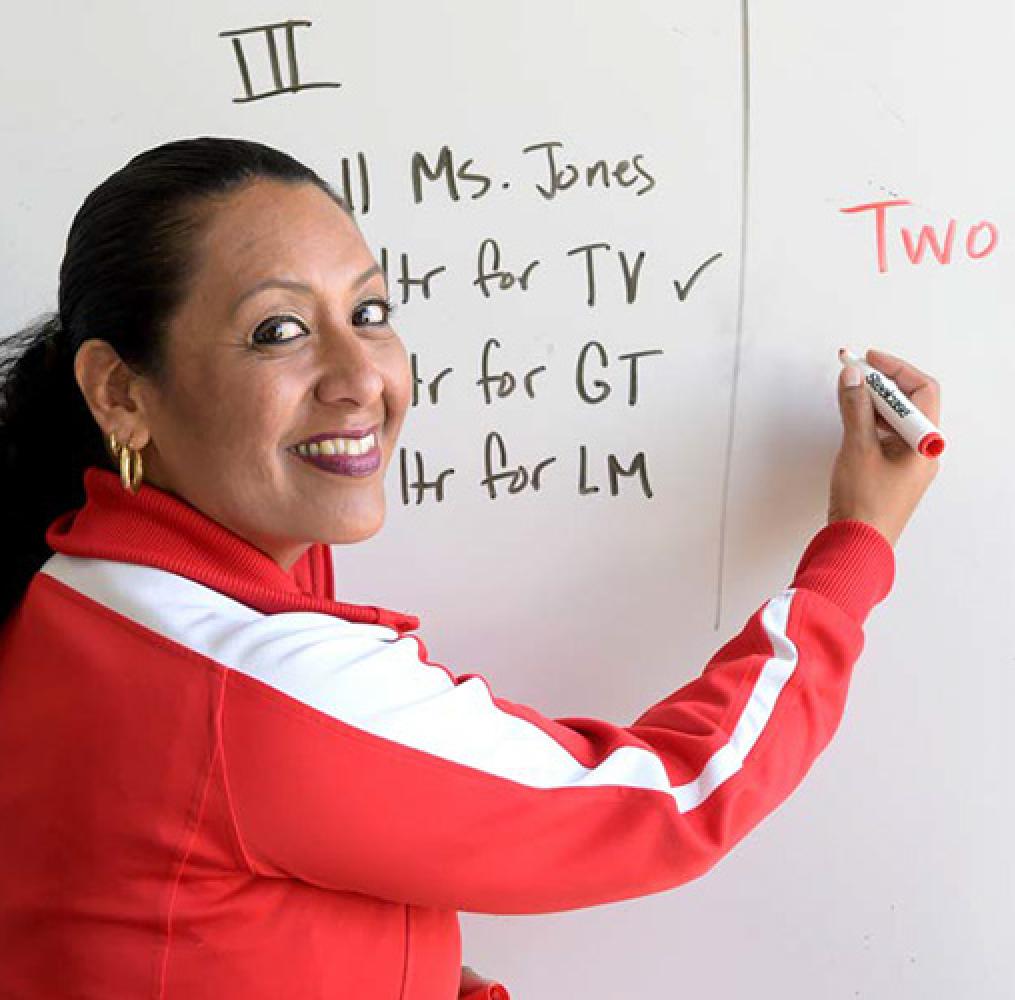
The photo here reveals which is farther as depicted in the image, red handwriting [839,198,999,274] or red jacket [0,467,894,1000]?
red handwriting [839,198,999,274]

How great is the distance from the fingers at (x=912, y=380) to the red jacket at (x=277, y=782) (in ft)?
0.70

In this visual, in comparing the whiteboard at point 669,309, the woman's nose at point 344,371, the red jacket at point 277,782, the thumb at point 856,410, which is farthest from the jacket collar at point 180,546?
the thumb at point 856,410

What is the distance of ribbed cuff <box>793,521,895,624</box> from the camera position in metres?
0.88

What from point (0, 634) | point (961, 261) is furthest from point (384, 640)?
point (961, 261)

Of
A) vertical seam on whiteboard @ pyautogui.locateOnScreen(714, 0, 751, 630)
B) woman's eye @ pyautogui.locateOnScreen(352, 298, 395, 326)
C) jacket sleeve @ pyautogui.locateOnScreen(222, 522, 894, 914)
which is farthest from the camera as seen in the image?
vertical seam on whiteboard @ pyautogui.locateOnScreen(714, 0, 751, 630)

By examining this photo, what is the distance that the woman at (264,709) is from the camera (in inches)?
27.8

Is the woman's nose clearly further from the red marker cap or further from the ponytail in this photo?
the red marker cap

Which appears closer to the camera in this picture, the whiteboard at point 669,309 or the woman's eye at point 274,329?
the woman's eye at point 274,329

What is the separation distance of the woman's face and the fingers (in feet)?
1.16

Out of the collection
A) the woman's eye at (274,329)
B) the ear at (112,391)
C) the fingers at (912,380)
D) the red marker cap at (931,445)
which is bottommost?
the red marker cap at (931,445)

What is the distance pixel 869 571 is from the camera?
35.0 inches

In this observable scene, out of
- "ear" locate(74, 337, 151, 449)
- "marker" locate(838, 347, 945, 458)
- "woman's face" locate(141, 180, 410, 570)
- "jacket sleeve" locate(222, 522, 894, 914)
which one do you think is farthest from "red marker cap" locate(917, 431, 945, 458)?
"ear" locate(74, 337, 151, 449)

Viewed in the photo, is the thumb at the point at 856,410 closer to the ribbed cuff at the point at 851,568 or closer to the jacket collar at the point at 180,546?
the ribbed cuff at the point at 851,568

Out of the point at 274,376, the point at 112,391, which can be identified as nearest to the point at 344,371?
the point at 274,376
